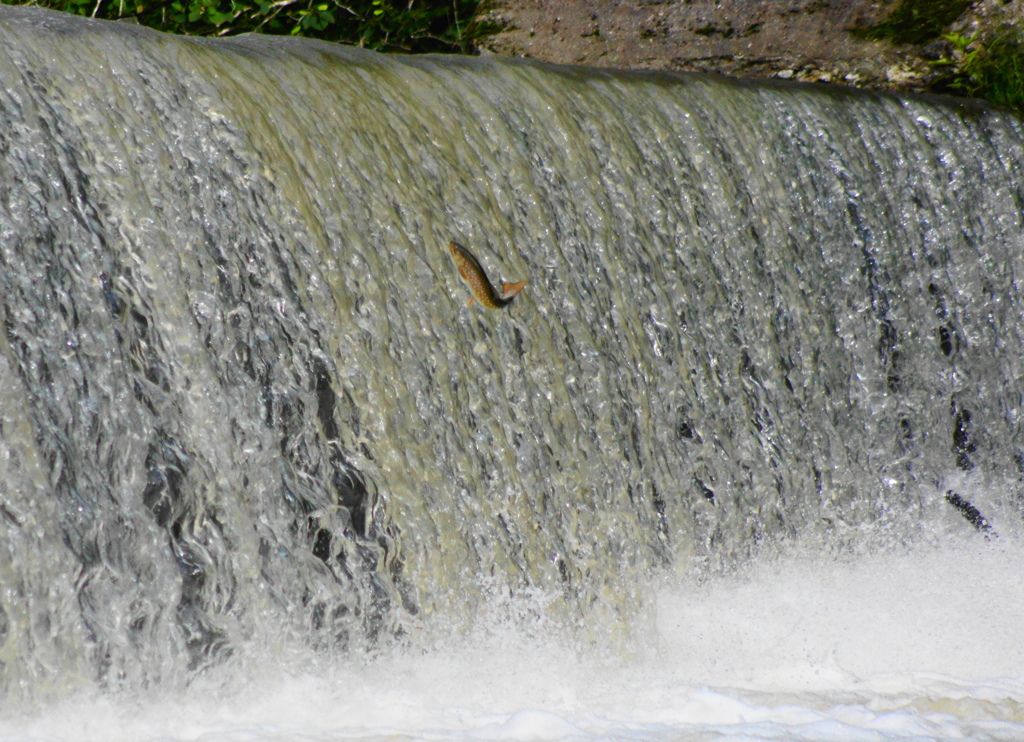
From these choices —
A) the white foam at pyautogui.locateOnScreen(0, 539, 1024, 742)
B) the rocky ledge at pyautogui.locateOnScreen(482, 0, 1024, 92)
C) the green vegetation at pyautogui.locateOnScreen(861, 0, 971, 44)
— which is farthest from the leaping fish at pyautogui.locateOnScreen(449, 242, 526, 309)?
the green vegetation at pyautogui.locateOnScreen(861, 0, 971, 44)

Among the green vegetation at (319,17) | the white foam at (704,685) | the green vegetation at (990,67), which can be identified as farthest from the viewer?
the green vegetation at (319,17)

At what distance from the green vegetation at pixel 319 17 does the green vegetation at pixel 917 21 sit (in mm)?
2216

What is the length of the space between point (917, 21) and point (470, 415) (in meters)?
3.01

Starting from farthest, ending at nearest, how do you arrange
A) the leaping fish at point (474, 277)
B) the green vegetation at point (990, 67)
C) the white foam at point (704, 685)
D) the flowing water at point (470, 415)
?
1. the green vegetation at point (990, 67)
2. the leaping fish at point (474, 277)
3. the flowing water at point (470, 415)
4. the white foam at point (704, 685)

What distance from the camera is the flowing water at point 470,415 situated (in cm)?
245

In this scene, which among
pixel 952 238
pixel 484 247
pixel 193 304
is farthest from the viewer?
pixel 952 238

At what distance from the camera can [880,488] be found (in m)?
3.83

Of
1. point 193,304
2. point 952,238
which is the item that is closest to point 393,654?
point 193,304

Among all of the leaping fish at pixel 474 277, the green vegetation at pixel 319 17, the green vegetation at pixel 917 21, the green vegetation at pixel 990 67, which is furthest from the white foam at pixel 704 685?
the green vegetation at pixel 319 17

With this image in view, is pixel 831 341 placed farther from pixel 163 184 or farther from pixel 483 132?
pixel 163 184

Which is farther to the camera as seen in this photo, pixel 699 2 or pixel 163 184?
pixel 699 2

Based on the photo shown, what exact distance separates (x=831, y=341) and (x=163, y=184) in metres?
2.37

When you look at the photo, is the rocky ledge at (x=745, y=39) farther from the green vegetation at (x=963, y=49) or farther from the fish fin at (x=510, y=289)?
the fish fin at (x=510, y=289)

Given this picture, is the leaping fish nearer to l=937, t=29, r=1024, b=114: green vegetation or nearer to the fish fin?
the fish fin
